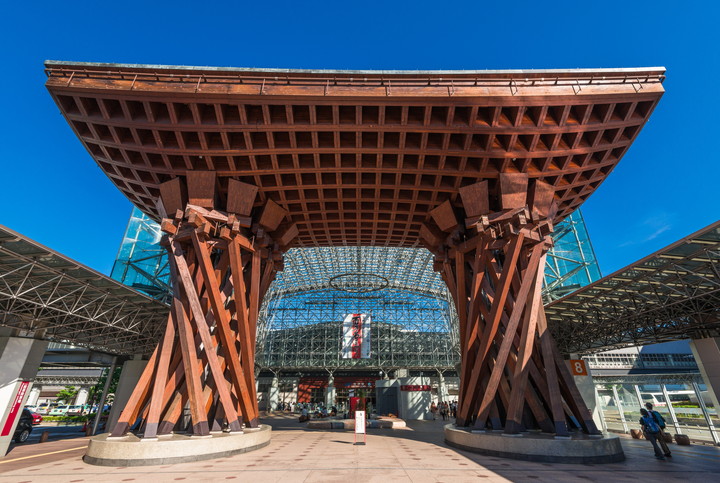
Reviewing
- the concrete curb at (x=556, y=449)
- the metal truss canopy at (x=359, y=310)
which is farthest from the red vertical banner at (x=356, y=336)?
the concrete curb at (x=556, y=449)

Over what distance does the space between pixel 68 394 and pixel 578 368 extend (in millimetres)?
77096

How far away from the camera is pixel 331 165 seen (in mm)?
14969

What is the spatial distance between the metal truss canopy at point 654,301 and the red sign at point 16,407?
2575cm

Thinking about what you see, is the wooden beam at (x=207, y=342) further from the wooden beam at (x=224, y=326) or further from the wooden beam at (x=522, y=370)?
the wooden beam at (x=522, y=370)

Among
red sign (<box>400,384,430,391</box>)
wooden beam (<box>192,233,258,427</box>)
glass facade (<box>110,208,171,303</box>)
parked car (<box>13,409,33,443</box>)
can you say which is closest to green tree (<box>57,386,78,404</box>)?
glass facade (<box>110,208,171,303</box>)

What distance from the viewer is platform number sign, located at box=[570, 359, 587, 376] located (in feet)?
62.5

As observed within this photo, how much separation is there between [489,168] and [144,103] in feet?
42.6

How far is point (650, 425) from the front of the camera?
11.2 metres

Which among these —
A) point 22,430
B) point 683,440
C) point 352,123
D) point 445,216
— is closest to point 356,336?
point 445,216

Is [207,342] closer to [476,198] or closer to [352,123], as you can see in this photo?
[352,123]

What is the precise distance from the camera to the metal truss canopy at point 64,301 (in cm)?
1292

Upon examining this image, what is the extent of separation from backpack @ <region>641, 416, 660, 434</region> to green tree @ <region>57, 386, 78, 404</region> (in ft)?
258

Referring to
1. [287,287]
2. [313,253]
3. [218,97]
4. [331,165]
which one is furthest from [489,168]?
[287,287]

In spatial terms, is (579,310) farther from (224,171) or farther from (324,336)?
(324,336)
